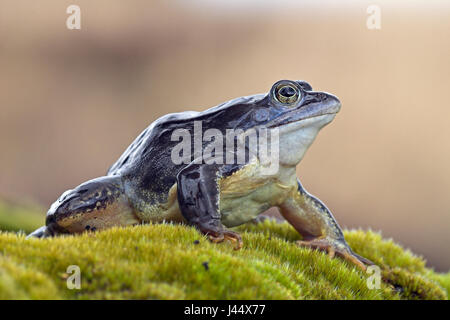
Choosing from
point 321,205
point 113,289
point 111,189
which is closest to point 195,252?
point 113,289

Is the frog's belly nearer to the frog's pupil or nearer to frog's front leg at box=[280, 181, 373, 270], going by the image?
frog's front leg at box=[280, 181, 373, 270]

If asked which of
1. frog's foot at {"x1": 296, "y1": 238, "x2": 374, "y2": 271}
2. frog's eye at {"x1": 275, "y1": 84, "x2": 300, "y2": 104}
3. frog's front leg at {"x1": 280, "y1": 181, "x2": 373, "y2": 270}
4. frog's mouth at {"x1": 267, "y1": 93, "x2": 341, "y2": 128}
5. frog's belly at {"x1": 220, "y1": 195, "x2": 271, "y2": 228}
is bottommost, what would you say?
frog's foot at {"x1": 296, "y1": 238, "x2": 374, "y2": 271}

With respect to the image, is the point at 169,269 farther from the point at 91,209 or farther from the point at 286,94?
the point at 286,94

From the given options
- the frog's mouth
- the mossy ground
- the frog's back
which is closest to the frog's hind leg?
the frog's back

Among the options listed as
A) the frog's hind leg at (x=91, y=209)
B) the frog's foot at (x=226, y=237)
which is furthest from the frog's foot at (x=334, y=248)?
the frog's hind leg at (x=91, y=209)

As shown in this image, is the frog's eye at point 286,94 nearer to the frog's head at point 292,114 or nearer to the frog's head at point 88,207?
the frog's head at point 292,114

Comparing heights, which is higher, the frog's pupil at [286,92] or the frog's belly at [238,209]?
the frog's pupil at [286,92]
